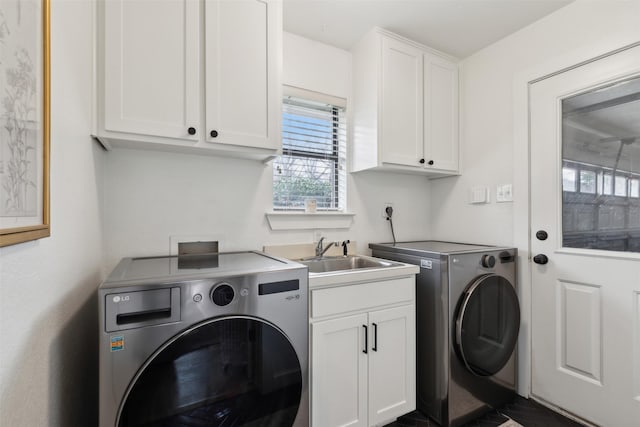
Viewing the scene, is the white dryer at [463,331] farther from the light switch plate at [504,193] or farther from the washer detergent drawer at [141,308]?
the washer detergent drawer at [141,308]

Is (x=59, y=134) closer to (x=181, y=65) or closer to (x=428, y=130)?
(x=181, y=65)

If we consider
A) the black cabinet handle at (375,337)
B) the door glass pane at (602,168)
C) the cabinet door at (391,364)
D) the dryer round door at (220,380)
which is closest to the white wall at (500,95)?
the door glass pane at (602,168)

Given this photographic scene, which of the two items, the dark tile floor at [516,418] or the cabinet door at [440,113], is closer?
the dark tile floor at [516,418]

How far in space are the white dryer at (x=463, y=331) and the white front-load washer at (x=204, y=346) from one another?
862mm

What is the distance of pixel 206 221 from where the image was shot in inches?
67.7

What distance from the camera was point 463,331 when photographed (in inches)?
64.8

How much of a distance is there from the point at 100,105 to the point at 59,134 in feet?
1.54

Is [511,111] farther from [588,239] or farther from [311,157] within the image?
[311,157]

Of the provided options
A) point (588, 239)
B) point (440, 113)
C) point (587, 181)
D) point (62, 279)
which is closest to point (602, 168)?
point (587, 181)

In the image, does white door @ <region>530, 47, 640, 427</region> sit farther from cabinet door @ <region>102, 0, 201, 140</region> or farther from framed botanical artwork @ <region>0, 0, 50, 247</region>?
framed botanical artwork @ <region>0, 0, 50, 247</region>

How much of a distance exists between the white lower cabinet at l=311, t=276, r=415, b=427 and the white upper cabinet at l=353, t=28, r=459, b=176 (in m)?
0.92

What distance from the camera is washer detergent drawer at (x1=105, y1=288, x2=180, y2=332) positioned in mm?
903

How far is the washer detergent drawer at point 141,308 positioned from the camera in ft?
2.96

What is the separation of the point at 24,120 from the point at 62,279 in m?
0.51
